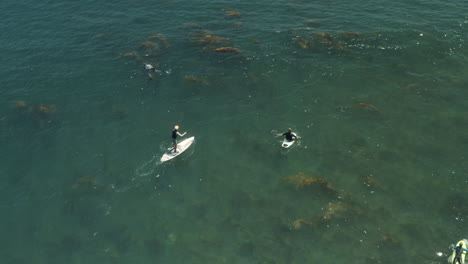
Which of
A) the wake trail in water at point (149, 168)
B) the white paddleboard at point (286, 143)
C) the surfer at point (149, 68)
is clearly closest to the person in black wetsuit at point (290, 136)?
the white paddleboard at point (286, 143)

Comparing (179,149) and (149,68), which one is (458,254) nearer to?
(179,149)

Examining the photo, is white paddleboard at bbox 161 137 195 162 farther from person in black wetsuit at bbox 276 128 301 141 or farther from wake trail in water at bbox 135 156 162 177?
person in black wetsuit at bbox 276 128 301 141

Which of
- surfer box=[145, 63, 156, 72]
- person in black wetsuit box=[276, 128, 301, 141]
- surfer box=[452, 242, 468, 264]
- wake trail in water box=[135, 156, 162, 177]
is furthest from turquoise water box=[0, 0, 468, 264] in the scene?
person in black wetsuit box=[276, 128, 301, 141]

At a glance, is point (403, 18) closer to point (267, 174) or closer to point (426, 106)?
point (426, 106)

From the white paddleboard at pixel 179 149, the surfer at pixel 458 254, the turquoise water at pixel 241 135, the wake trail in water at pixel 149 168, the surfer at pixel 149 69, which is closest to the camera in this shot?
the surfer at pixel 458 254

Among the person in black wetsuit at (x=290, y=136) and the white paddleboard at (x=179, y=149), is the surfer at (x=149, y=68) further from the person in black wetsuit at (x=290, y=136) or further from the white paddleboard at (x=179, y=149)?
the person in black wetsuit at (x=290, y=136)

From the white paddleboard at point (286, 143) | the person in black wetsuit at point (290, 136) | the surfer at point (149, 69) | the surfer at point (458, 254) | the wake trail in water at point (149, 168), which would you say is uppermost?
the surfer at point (149, 69)

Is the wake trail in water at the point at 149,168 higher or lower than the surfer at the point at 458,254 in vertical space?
lower

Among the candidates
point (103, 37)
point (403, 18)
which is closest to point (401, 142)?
point (403, 18)
